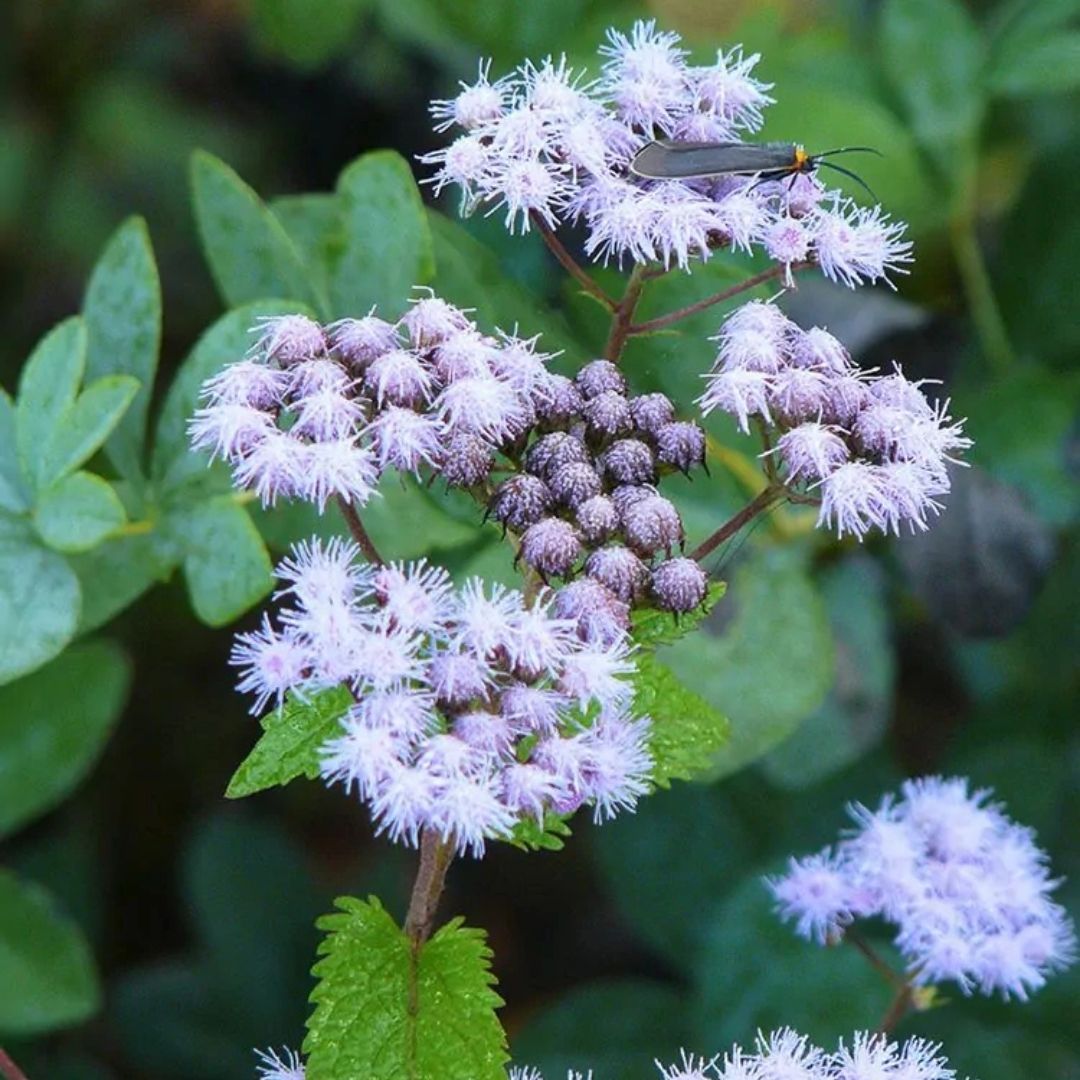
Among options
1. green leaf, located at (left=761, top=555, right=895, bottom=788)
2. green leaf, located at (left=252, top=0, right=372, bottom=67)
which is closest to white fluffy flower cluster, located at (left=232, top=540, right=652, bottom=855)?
green leaf, located at (left=761, top=555, right=895, bottom=788)

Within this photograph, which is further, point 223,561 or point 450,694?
point 223,561

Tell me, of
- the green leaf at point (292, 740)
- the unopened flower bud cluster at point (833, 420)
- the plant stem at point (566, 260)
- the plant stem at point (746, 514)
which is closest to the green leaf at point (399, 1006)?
the green leaf at point (292, 740)

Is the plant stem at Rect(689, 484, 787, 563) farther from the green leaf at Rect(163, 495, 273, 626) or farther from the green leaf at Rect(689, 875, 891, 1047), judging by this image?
the green leaf at Rect(689, 875, 891, 1047)

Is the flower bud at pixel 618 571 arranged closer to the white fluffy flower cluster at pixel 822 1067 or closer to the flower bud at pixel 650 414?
the flower bud at pixel 650 414

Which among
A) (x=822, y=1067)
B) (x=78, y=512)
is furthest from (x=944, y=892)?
(x=78, y=512)

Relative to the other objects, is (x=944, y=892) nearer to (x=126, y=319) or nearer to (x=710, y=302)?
(x=710, y=302)

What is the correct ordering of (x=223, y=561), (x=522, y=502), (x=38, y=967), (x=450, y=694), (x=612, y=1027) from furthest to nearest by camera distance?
(x=612, y=1027)
(x=38, y=967)
(x=223, y=561)
(x=522, y=502)
(x=450, y=694)

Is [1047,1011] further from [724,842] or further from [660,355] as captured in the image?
[660,355]
